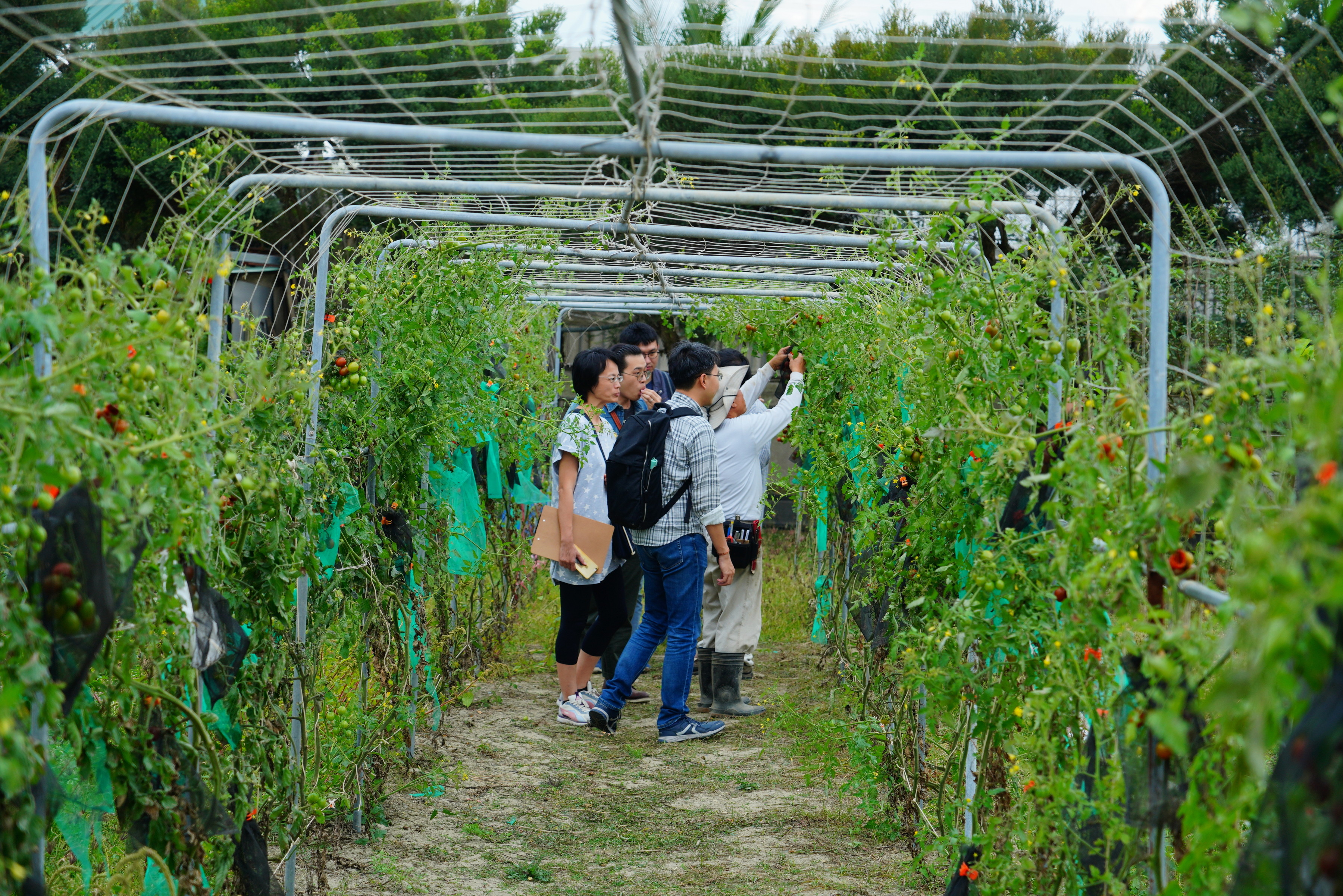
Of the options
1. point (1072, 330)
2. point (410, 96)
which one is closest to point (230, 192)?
point (410, 96)

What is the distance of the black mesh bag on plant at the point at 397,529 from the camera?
3.52 metres

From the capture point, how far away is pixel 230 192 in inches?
94.9

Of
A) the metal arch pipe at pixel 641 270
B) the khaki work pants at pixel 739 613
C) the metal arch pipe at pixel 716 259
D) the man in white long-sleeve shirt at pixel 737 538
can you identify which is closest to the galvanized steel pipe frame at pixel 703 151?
the metal arch pipe at pixel 716 259

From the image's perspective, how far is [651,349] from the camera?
5.90 meters

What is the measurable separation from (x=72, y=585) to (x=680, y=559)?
10.2ft

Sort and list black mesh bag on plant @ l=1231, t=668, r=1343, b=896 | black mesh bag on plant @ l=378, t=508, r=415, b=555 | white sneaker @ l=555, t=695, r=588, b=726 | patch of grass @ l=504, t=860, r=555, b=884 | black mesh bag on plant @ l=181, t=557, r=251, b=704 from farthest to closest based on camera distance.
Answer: white sneaker @ l=555, t=695, r=588, b=726, black mesh bag on plant @ l=378, t=508, r=415, b=555, patch of grass @ l=504, t=860, r=555, b=884, black mesh bag on plant @ l=181, t=557, r=251, b=704, black mesh bag on plant @ l=1231, t=668, r=1343, b=896

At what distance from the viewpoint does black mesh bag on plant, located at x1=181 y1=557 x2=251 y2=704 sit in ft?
6.61

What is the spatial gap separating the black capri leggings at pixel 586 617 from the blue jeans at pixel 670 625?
143 millimetres

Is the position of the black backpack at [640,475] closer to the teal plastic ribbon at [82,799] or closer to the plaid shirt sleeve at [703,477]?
the plaid shirt sleeve at [703,477]

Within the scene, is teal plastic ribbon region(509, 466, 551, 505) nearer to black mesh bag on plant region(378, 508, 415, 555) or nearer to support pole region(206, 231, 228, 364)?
black mesh bag on plant region(378, 508, 415, 555)

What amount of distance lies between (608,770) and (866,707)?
1.14m

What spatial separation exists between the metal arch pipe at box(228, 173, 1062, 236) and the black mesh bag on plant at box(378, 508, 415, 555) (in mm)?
1085

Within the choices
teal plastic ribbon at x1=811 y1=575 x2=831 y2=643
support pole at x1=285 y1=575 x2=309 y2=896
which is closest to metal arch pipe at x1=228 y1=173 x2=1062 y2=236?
support pole at x1=285 y1=575 x2=309 y2=896

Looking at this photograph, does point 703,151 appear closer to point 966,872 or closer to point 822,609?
point 966,872
